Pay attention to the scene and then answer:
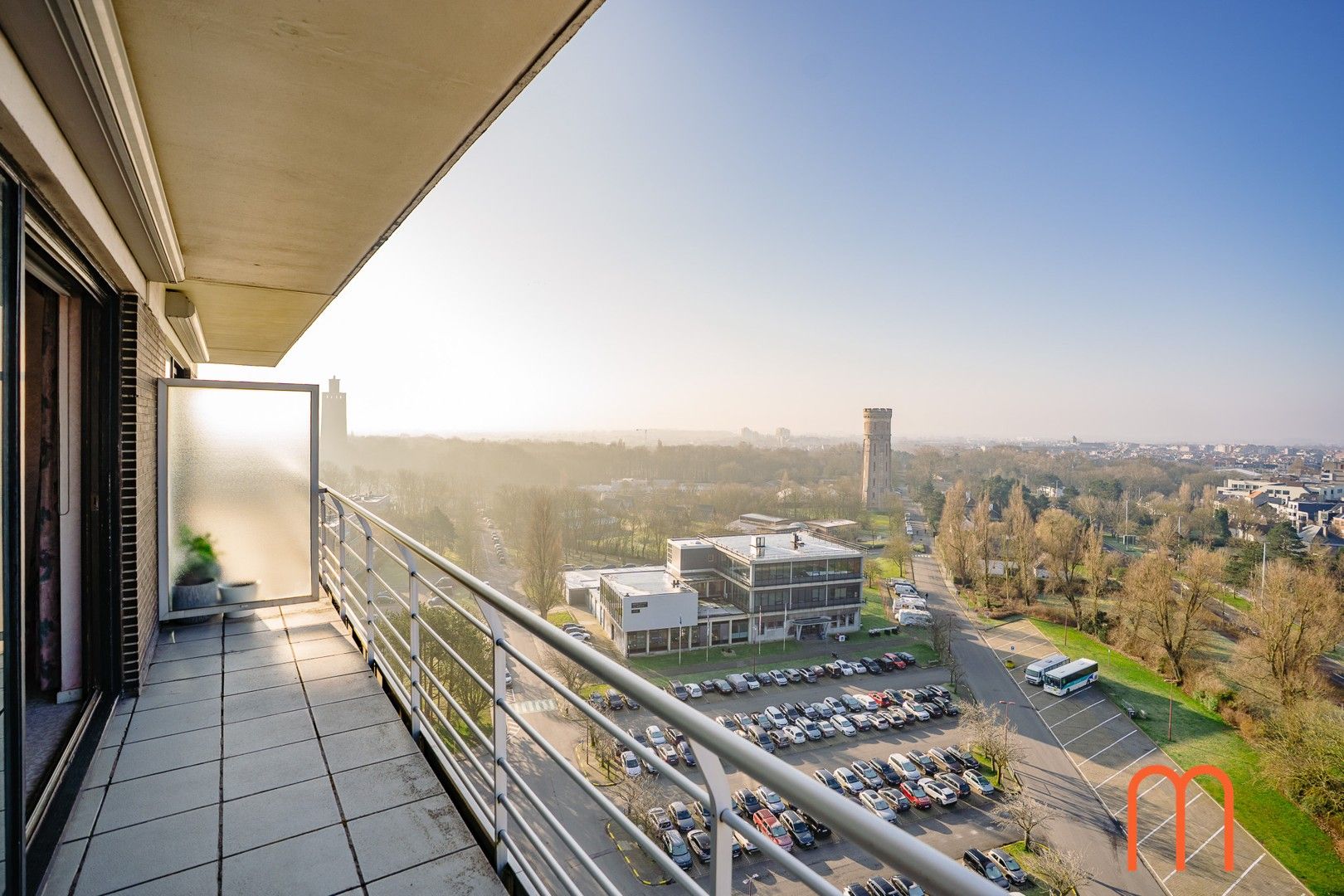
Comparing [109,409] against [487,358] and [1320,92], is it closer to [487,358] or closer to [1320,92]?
[487,358]

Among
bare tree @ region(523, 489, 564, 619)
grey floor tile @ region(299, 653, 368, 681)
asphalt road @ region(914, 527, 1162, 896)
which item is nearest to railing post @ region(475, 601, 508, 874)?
grey floor tile @ region(299, 653, 368, 681)

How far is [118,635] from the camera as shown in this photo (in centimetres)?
270

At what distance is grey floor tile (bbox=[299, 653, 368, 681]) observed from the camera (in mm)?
3006

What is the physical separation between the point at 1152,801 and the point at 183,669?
22.4 metres

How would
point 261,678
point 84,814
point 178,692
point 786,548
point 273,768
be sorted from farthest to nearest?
point 786,548, point 261,678, point 178,692, point 273,768, point 84,814

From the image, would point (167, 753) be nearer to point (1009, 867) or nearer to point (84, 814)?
point (84, 814)

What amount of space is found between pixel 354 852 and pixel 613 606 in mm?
20164

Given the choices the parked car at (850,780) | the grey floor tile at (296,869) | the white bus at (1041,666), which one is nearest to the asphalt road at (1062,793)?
the white bus at (1041,666)

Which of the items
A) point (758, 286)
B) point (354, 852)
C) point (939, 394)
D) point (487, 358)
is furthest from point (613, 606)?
point (939, 394)

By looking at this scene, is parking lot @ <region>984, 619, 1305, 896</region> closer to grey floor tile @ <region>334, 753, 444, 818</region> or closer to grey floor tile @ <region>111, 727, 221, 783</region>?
grey floor tile @ <region>334, 753, 444, 818</region>

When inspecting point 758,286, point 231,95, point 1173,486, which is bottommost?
A: point 1173,486

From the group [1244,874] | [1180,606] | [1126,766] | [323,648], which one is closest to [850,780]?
[1126,766]

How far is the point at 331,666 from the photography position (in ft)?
10.2

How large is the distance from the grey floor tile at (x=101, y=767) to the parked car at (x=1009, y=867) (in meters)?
14.8
